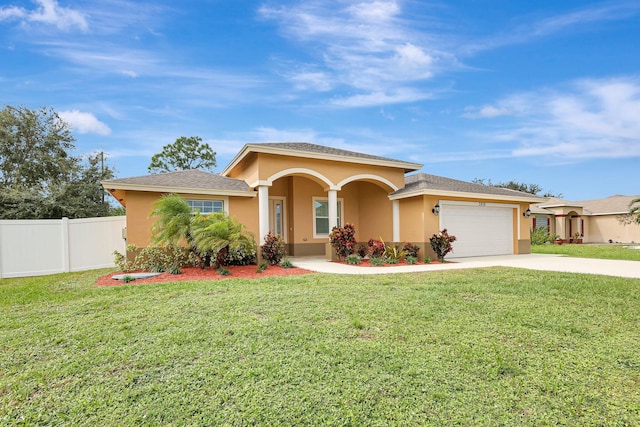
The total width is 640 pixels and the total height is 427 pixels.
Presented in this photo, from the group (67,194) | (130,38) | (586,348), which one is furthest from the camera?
(67,194)

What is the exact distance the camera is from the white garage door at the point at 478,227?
45.0 ft

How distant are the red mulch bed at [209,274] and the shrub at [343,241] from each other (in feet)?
8.01

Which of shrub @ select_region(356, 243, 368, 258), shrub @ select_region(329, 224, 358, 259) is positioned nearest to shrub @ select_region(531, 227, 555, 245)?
shrub @ select_region(356, 243, 368, 258)

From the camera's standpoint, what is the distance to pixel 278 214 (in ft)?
49.5

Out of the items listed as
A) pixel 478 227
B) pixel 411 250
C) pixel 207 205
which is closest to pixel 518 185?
pixel 478 227

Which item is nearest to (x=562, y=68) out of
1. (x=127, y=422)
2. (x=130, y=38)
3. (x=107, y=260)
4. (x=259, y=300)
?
(x=259, y=300)

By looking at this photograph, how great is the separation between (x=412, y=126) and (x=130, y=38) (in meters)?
13.7

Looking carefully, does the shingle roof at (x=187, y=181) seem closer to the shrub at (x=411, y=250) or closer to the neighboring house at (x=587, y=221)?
the shrub at (x=411, y=250)

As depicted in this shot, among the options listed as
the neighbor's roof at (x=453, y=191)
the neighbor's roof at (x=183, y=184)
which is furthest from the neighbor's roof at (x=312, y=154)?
the neighbor's roof at (x=183, y=184)

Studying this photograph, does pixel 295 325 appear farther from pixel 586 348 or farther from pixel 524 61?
pixel 524 61

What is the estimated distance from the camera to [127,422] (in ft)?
8.25

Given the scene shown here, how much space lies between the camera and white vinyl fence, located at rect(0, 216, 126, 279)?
10195 mm

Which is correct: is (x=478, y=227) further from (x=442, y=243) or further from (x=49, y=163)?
(x=49, y=163)

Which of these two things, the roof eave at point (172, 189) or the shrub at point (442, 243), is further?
the shrub at point (442, 243)
